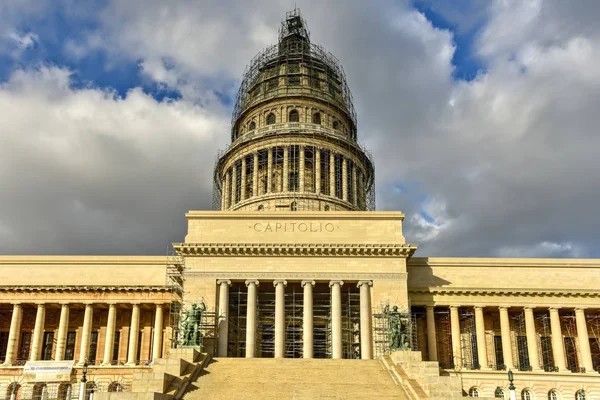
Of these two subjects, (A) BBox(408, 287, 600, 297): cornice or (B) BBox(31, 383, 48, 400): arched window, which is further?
(A) BBox(408, 287, 600, 297): cornice

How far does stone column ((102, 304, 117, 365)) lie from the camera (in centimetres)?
5253

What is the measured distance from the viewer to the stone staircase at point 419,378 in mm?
31594

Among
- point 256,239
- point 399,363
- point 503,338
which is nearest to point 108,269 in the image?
point 256,239

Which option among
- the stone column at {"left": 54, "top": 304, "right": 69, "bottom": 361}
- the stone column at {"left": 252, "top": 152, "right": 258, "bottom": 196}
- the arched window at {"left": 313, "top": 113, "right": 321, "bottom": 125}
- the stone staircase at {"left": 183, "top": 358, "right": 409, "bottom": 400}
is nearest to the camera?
the stone staircase at {"left": 183, "top": 358, "right": 409, "bottom": 400}

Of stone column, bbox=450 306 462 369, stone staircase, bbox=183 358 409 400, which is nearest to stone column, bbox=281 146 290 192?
stone column, bbox=450 306 462 369

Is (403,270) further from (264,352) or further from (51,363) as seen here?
(51,363)

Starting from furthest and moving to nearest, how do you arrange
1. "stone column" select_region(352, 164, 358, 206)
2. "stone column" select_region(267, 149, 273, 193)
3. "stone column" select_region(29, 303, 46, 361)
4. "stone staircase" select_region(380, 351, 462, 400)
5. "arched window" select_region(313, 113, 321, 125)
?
1. "arched window" select_region(313, 113, 321, 125)
2. "stone column" select_region(352, 164, 358, 206)
3. "stone column" select_region(267, 149, 273, 193)
4. "stone column" select_region(29, 303, 46, 361)
5. "stone staircase" select_region(380, 351, 462, 400)

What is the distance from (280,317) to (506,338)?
18.9 metres

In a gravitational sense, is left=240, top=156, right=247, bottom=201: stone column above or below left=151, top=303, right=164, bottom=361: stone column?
above

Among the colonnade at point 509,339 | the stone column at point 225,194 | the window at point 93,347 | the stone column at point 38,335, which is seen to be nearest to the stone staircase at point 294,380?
the colonnade at point 509,339

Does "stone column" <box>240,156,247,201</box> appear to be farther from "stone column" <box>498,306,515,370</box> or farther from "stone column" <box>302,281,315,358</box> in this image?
"stone column" <box>498,306,515,370</box>

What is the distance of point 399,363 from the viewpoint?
37656mm

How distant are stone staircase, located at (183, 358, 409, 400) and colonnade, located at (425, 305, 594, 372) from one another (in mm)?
13898

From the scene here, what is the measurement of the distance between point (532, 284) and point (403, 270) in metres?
13.6
